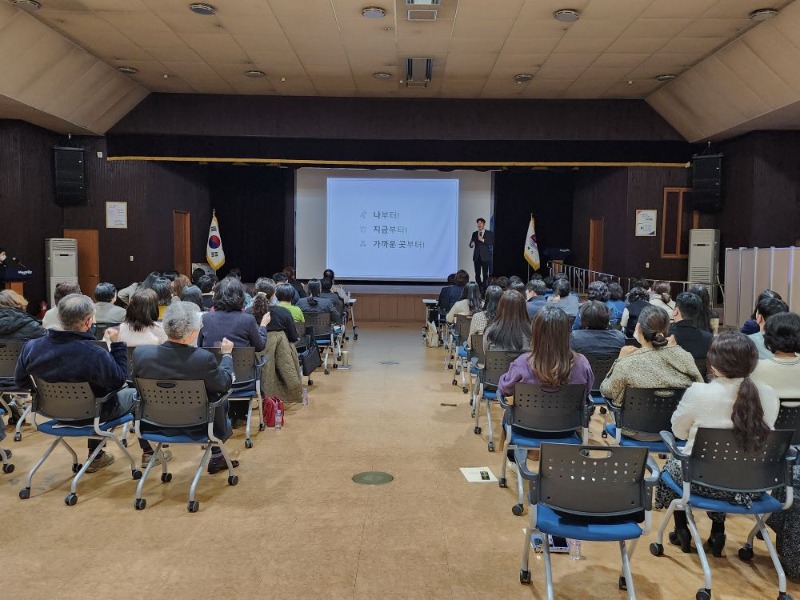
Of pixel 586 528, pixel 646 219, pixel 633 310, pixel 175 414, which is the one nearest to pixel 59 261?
pixel 175 414

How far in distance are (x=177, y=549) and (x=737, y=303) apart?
30.4ft

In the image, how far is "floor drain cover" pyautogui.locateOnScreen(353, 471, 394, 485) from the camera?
14.0 feet

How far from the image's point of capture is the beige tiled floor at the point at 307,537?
293 centimetres

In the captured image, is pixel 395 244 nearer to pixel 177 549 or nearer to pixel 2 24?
pixel 2 24

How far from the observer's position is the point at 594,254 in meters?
13.9

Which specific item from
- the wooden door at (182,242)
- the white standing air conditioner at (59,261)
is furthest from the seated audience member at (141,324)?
the wooden door at (182,242)

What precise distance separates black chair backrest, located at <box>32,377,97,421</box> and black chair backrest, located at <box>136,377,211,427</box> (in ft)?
1.01

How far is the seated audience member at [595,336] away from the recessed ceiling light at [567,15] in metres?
4.28

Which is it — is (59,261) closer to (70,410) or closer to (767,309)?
(70,410)

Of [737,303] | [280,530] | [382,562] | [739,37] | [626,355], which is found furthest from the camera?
[737,303]

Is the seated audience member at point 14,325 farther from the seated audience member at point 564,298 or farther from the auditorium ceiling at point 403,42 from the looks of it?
the seated audience member at point 564,298

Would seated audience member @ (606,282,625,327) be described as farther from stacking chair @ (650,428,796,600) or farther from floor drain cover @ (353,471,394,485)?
stacking chair @ (650,428,796,600)

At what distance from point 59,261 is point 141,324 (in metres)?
7.68

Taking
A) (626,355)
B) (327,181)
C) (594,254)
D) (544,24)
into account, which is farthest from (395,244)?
(626,355)
